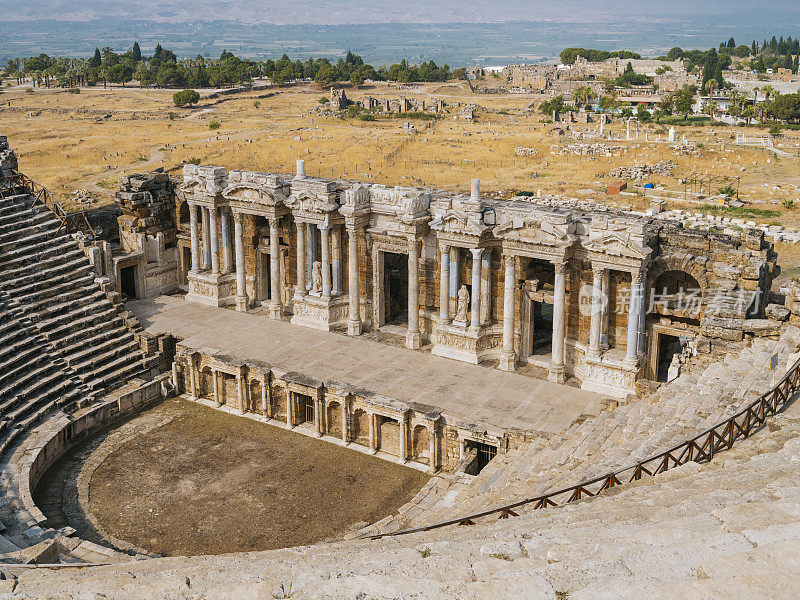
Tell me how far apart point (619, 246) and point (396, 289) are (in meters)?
10.6

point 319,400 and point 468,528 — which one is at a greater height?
point 468,528

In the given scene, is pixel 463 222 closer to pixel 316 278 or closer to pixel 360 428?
pixel 316 278

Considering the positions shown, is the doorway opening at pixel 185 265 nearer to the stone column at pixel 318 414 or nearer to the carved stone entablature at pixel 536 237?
the stone column at pixel 318 414

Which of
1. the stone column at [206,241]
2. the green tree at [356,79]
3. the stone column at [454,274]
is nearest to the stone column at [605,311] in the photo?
the stone column at [454,274]

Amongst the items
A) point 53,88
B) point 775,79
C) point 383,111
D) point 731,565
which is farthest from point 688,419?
point 775,79

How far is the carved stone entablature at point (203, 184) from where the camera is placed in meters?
34.3

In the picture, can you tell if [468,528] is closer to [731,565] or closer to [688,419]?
[731,565]

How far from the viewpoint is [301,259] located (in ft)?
108

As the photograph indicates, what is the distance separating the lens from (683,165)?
78500mm

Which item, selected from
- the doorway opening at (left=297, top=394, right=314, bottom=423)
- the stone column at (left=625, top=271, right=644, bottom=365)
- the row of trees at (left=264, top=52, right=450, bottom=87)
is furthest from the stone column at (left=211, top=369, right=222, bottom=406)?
the row of trees at (left=264, top=52, right=450, bottom=87)

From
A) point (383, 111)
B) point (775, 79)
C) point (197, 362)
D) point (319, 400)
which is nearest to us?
point (319, 400)

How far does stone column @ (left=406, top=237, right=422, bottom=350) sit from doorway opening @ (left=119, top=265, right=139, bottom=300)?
40.8 feet

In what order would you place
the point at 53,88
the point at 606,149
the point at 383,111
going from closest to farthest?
the point at 606,149 → the point at 383,111 → the point at 53,88

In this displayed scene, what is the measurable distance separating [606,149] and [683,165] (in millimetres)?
8280
